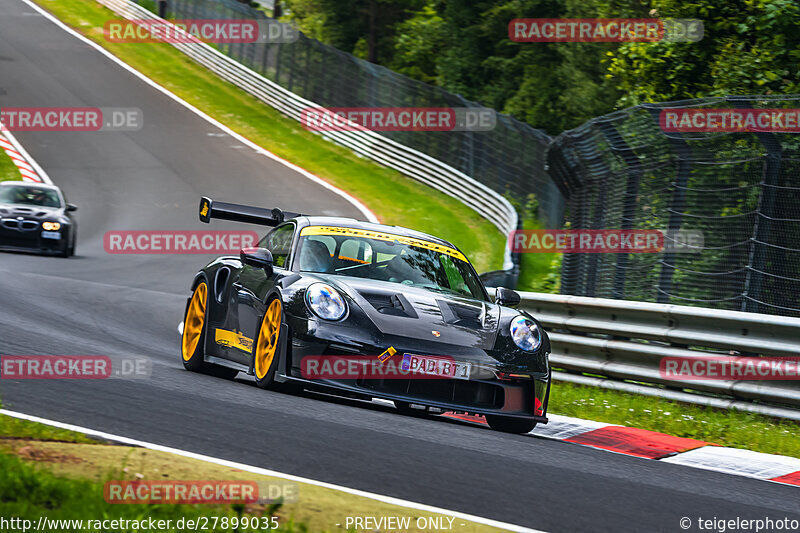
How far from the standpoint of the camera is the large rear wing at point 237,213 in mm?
9070

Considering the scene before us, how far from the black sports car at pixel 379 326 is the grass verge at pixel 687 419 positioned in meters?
1.31

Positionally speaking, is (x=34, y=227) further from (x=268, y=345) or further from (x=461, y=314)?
(x=461, y=314)

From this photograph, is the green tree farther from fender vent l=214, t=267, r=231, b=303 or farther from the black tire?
fender vent l=214, t=267, r=231, b=303

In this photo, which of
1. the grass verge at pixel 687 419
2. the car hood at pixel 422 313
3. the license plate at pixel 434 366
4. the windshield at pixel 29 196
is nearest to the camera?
the license plate at pixel 434 366

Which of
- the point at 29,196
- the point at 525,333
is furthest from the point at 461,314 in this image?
the point at 29,196

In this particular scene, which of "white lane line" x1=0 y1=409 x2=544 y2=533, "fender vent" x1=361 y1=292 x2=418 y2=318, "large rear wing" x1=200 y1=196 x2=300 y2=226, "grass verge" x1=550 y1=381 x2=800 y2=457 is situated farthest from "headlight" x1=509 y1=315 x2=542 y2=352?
"white lane line" x1=0 y1=409 x2=544 y2=533

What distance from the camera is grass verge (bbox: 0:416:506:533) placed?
13.1 feet

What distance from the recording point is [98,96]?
3606 centimetres

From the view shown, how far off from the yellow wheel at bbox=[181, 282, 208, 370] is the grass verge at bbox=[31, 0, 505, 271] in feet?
43.8

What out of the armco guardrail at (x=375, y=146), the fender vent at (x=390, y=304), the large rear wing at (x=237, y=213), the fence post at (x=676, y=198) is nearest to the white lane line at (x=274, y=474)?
the fender vent at (x=390, y=304)

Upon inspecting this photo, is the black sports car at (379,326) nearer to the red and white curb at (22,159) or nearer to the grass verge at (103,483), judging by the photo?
the grass verge at (103,483)

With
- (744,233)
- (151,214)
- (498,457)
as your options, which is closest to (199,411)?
(498,457)

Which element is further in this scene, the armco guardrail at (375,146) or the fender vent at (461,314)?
the armco guardrail at (375,146)

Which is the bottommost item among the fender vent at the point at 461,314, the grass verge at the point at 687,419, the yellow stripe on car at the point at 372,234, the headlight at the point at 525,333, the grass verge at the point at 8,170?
the grass verge at the point at 687,419
